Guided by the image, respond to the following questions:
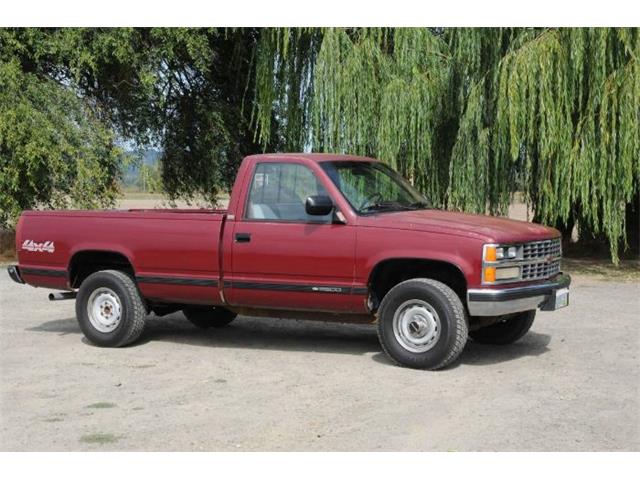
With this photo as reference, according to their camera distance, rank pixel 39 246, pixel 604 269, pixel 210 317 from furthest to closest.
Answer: pixel 604 269 < pixel 210 317 < pixel 39 246

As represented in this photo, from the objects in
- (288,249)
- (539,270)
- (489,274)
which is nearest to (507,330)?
(539,270)

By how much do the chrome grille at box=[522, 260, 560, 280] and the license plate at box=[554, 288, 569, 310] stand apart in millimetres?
199

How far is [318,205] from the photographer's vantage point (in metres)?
8.81

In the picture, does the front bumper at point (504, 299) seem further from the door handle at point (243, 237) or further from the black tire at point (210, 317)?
the black tire at point (210, 317)

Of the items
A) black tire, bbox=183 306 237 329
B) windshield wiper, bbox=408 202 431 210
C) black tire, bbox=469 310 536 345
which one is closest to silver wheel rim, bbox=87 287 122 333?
black tire, bbox=183 306 237 329

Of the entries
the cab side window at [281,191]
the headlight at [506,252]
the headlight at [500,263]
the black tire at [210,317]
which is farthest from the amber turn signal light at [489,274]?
the black tire at [210,317]

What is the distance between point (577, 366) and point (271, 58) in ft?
37.2

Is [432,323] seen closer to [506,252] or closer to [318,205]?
[506,252]

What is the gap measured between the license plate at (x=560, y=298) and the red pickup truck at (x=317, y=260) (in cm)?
2

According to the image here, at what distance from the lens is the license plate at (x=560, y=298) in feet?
29.1

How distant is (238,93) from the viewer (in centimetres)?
2127

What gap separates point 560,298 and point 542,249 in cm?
49

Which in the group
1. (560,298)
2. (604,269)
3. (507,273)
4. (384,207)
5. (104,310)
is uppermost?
(384,207)

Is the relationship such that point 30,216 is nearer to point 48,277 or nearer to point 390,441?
point 48,277
